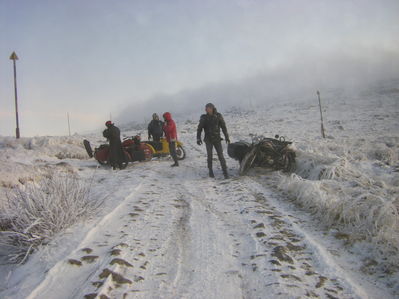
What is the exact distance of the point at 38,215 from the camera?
3166mm

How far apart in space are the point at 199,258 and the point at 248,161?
15.3ft

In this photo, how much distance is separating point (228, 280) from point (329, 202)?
2.21 metres

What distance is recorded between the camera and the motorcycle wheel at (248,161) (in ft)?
23.2

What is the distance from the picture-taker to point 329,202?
387 cm

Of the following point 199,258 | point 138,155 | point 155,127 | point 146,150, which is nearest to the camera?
point 199,258

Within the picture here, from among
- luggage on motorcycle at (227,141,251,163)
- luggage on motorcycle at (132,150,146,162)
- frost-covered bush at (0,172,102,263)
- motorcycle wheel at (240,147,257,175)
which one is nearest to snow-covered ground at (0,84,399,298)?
frost-covered bush at (0,172,102,263)

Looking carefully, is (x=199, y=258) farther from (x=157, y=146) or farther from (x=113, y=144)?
(x=157, y=146)

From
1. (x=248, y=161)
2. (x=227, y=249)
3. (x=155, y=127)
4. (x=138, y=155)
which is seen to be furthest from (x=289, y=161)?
(x=155, y=127)

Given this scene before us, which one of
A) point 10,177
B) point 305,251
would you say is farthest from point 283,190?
point 10,177

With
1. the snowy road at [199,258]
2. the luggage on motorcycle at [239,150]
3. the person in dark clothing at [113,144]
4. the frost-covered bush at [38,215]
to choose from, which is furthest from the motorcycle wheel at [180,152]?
the frost-covered bush at [38,215]

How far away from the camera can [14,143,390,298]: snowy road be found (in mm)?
2162

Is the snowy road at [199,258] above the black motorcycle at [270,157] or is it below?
below

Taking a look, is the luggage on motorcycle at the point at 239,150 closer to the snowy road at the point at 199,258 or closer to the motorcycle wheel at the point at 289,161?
the motorcycle wheel at the point at 289,161

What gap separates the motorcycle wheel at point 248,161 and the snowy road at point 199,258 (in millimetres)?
2615
